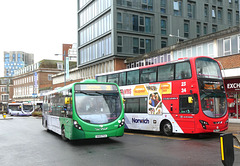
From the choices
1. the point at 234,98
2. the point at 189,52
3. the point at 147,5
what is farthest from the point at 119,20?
the point at 234,98

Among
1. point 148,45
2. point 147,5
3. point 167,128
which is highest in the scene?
point 147,5

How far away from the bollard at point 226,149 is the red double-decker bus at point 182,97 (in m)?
8.02

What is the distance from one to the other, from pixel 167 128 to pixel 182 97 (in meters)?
2.03

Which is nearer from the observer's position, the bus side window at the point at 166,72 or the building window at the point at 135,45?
the bus side window at the point at 166,72

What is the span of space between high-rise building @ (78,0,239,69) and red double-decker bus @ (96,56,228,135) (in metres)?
21.5

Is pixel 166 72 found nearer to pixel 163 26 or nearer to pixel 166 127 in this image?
pixel 166 127

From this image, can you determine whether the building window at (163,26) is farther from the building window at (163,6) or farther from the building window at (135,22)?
the building window at (135,22)

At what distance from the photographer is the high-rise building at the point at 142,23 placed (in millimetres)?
39031

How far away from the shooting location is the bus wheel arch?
48.4 ft

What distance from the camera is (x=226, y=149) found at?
521 cm

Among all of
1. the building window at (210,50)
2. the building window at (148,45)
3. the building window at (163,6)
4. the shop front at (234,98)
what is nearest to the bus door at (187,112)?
the shop front at (234,98)

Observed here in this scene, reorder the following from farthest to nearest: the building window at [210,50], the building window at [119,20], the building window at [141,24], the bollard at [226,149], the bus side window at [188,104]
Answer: the building window at [141,24]
the building window at [119,20]
the building window at [210,50]
the bus side window at [188,104]
the bollard at [226,149]

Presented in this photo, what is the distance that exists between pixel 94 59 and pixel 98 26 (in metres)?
5.15

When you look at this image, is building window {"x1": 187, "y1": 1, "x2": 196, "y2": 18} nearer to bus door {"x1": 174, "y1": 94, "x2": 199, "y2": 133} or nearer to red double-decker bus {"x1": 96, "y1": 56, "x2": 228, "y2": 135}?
red double-decker bus {"x1": 96, "y1": 56, "x2": 228, "y2": 135}
